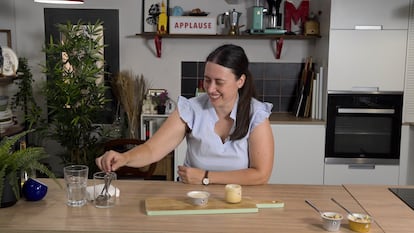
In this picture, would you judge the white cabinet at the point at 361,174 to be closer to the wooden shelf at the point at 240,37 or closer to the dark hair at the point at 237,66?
the wooden shelf at the point at 240,37

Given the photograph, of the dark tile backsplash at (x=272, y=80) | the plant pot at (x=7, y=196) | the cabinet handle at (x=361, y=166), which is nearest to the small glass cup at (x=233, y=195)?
the plant pot at (x=7, y=196)

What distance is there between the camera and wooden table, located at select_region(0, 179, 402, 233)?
1478mm

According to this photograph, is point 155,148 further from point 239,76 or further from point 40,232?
point 40,232

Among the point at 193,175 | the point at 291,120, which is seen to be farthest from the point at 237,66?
the point at 291,120

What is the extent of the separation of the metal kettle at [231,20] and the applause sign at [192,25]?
168mm

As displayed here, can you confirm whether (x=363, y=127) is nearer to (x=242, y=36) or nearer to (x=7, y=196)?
(x=242, y=36)

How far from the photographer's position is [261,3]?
4.13 m

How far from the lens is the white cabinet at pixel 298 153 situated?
12.2 feet

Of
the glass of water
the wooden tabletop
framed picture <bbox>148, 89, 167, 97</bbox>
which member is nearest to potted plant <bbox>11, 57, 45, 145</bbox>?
framed picture <bbox>148, 89, 167, 97</bbox>

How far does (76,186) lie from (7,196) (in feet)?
0.81

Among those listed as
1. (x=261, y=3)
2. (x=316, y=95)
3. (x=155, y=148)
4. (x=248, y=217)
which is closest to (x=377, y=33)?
(x=316, y=95)

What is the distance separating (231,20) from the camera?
407 centimetres

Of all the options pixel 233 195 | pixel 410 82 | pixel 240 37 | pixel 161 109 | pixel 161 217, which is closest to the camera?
pixel 161 217

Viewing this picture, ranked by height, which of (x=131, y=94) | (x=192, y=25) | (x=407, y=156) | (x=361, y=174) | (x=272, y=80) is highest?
(x=192, y=25)
